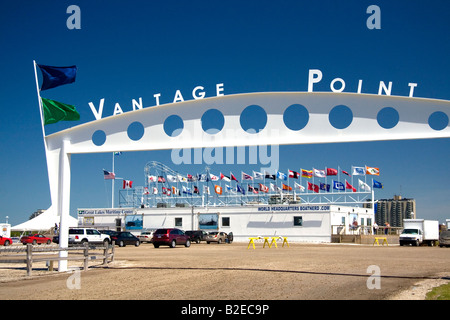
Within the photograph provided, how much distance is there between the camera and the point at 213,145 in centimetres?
1412

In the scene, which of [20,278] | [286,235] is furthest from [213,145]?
[286,235]

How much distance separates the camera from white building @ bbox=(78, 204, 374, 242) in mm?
50406

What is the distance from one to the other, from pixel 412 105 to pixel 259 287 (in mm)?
6187

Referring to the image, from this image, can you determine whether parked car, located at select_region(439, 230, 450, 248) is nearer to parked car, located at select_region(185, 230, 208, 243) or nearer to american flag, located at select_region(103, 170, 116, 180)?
parked car, located at select_region(185, 230, 208, 243)

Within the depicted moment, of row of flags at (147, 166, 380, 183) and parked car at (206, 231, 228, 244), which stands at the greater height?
row of flags at (147, 166, 380, 183)

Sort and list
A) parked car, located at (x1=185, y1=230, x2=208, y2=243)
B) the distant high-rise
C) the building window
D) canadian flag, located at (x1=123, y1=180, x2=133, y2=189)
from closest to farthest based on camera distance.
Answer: parked car, located at (x1=185, y1=230, x2=208, y2=243), the building window, canadian flag, located at (x1=123, y1=180, x2=133, y2=189), the distant high-rise

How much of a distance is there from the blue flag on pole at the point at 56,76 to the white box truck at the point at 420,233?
37190mm

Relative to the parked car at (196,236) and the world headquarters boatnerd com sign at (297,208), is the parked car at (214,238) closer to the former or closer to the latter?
the parked car at (196,236)

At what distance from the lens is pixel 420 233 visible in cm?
4503

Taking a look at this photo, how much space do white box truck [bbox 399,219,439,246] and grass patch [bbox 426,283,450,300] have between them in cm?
3474

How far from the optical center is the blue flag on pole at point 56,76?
1563 centimetres

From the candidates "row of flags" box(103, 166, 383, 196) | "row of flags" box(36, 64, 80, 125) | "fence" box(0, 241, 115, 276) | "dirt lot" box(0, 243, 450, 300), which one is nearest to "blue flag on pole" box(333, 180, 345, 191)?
"row of flags" box(103, 166, 383, 196)

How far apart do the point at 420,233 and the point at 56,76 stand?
126 ft
